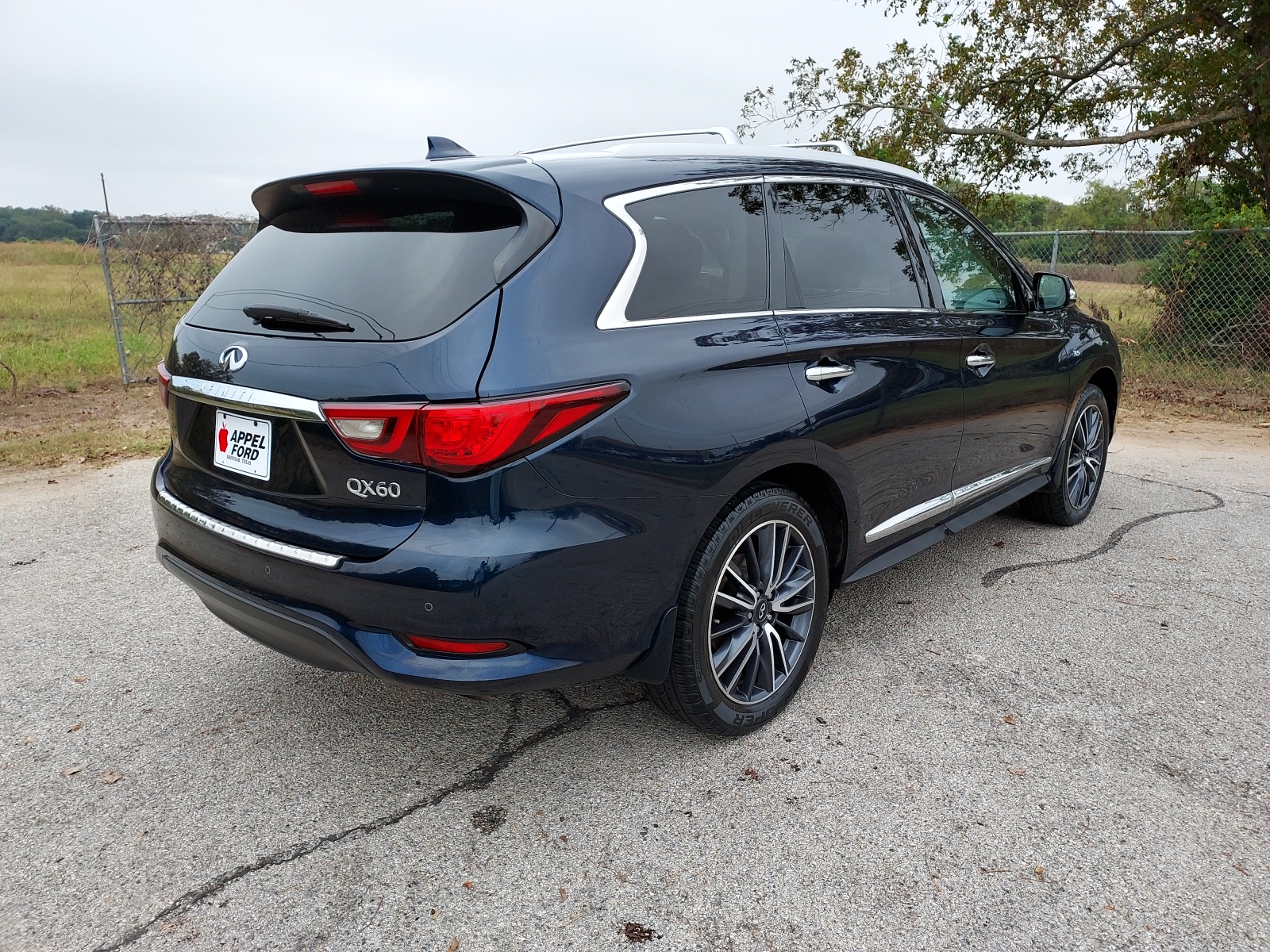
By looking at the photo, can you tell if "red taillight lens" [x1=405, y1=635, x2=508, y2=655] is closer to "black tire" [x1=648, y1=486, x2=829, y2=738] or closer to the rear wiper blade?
"black tire" [x1=648, y1=486, x2=829, y2=738]

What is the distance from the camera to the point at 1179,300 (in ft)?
38.2

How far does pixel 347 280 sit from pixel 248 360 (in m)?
0.35

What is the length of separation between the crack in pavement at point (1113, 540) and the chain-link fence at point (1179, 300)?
186 inches

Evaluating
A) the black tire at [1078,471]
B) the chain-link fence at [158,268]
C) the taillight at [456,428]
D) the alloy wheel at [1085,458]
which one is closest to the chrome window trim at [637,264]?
the taillight at [456,428]

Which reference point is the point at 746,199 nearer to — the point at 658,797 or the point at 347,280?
the point at 347,280

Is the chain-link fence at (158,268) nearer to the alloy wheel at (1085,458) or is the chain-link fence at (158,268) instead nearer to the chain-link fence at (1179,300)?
the alloy wheel at (1085,458)

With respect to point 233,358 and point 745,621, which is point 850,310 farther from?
point 233,358

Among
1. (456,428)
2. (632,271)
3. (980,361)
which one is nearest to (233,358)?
(456,428)

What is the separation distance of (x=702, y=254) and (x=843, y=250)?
2.74 ft

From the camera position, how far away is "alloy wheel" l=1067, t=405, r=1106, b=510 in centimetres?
511

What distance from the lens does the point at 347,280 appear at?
253 cm

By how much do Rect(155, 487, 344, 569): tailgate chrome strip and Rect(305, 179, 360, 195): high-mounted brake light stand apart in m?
1.03

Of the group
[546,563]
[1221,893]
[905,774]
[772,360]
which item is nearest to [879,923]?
[905,774]

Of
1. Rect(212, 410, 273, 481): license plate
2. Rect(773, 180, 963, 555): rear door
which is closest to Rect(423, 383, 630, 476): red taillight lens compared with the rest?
Rect(212, 410, 273, 481): license plate
